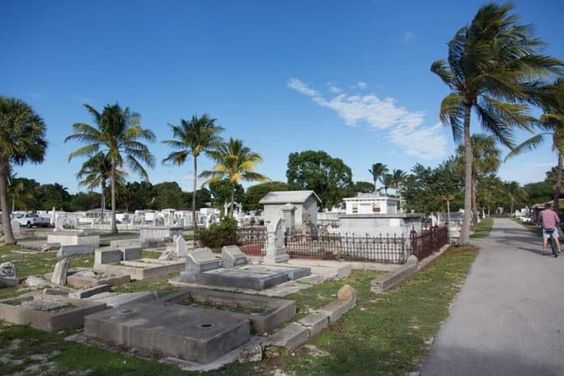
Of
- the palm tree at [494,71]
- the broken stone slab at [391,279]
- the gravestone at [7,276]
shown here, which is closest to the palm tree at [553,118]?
the palm tree at [494,71]

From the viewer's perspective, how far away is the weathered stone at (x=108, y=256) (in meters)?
12.4

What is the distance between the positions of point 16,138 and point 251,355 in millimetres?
18884

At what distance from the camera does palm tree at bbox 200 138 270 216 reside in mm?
26109

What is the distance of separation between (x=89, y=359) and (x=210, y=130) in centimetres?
2326

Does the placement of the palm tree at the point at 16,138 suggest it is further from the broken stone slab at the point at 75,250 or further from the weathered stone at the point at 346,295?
the weathered stone at the point at 346,295

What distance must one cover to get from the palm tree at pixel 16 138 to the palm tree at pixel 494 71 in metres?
18.3

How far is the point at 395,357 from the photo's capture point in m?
4.49

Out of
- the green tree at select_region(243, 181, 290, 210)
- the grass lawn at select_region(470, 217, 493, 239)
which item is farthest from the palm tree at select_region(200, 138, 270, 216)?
the green tree at select_region(243, 181, 290, 210)

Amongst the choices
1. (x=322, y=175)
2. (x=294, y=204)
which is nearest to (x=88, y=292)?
(x=294, y=204)

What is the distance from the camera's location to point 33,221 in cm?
3925

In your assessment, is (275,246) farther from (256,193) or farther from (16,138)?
(256,193)

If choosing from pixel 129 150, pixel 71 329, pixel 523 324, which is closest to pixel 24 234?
pixel 129 150

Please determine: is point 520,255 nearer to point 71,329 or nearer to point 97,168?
point 71,329

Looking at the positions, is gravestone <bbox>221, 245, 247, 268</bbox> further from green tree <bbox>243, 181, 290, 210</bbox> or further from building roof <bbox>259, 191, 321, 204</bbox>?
green tree <bbox>243, 181, 290, 210</bbox>
